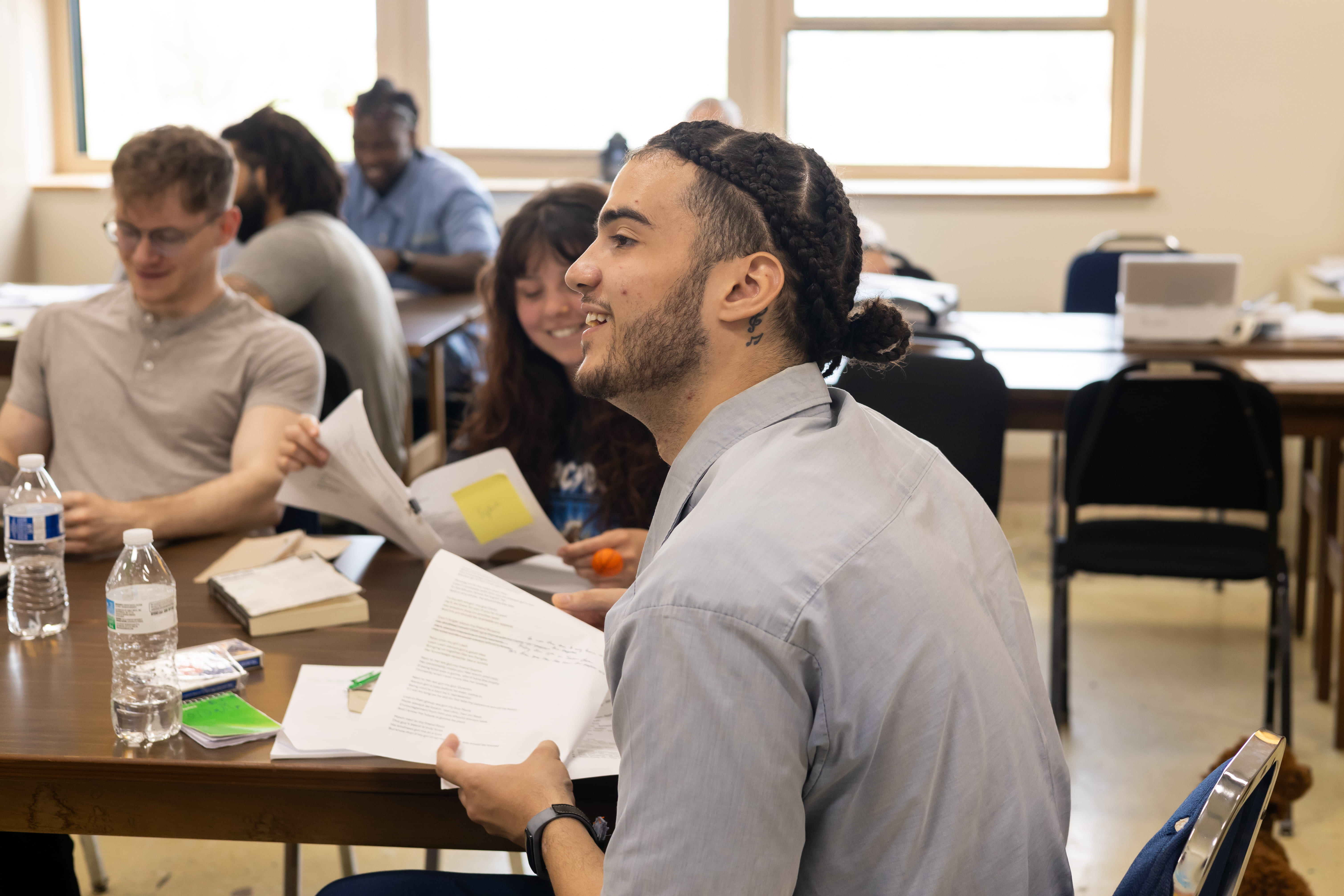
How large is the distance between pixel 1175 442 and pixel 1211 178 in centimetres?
231

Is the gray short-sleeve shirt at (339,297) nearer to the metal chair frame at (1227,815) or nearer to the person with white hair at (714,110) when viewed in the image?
the person with white hair at (714,110)

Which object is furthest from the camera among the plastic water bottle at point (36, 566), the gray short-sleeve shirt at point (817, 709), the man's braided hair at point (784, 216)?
the plastic water bottle at point (36, 566)

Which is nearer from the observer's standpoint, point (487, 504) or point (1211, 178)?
point (487, 504)

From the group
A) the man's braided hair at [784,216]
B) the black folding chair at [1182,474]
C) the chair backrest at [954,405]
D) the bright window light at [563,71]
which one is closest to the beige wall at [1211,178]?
the bright window light at [563,71]

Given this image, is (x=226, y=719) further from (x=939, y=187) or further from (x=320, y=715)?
(x=939, y=187)

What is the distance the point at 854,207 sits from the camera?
3.60 feet

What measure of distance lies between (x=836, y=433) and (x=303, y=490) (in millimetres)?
1033

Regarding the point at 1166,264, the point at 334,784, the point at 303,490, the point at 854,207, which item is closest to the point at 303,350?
the point at 303,490

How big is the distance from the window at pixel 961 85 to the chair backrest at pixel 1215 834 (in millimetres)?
4208

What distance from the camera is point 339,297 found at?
2.89 meters

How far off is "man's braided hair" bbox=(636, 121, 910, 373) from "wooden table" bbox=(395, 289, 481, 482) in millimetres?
2226

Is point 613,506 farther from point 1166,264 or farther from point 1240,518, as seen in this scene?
point 1240,518

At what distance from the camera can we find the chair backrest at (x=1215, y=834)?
2.43 feet

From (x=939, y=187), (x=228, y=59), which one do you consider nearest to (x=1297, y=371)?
(x=939, y=187)
